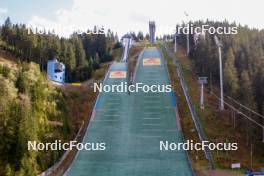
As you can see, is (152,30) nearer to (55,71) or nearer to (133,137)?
(55,71)

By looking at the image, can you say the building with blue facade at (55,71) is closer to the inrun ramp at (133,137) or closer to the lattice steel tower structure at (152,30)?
the inrun ramp at (133,137)

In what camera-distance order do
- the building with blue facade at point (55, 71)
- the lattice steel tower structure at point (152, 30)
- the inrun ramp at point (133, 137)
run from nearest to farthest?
the inrun ramp at point (133, 137)
the building with blue facade at point (55, 71)
the lattice steel tower structure at point (152, 30)

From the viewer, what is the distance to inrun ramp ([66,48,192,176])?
97.0 ft

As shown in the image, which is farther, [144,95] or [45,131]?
[144,95]

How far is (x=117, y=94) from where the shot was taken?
49.3 metres

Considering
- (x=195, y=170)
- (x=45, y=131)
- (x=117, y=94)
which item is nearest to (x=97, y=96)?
(x=117, y=94)

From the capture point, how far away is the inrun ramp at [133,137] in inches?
1164

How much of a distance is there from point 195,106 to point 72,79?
2929 centimetres

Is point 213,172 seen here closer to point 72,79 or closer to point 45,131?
point 45,131

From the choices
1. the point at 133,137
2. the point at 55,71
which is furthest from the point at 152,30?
the point at 133,137

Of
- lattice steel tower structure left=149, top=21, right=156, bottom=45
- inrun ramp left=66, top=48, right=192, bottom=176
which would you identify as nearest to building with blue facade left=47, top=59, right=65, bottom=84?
inrun ramp left=66, top=48, right=192, bottom=176

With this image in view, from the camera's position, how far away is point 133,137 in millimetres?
36031

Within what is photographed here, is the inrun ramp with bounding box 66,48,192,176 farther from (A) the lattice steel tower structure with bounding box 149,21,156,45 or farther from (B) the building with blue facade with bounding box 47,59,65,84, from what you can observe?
(A) the lattice steel tower structure with bounding box 149,21,156,45

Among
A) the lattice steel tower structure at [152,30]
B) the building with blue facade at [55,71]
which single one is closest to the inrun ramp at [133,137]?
the building with blue facade at [55,71]
